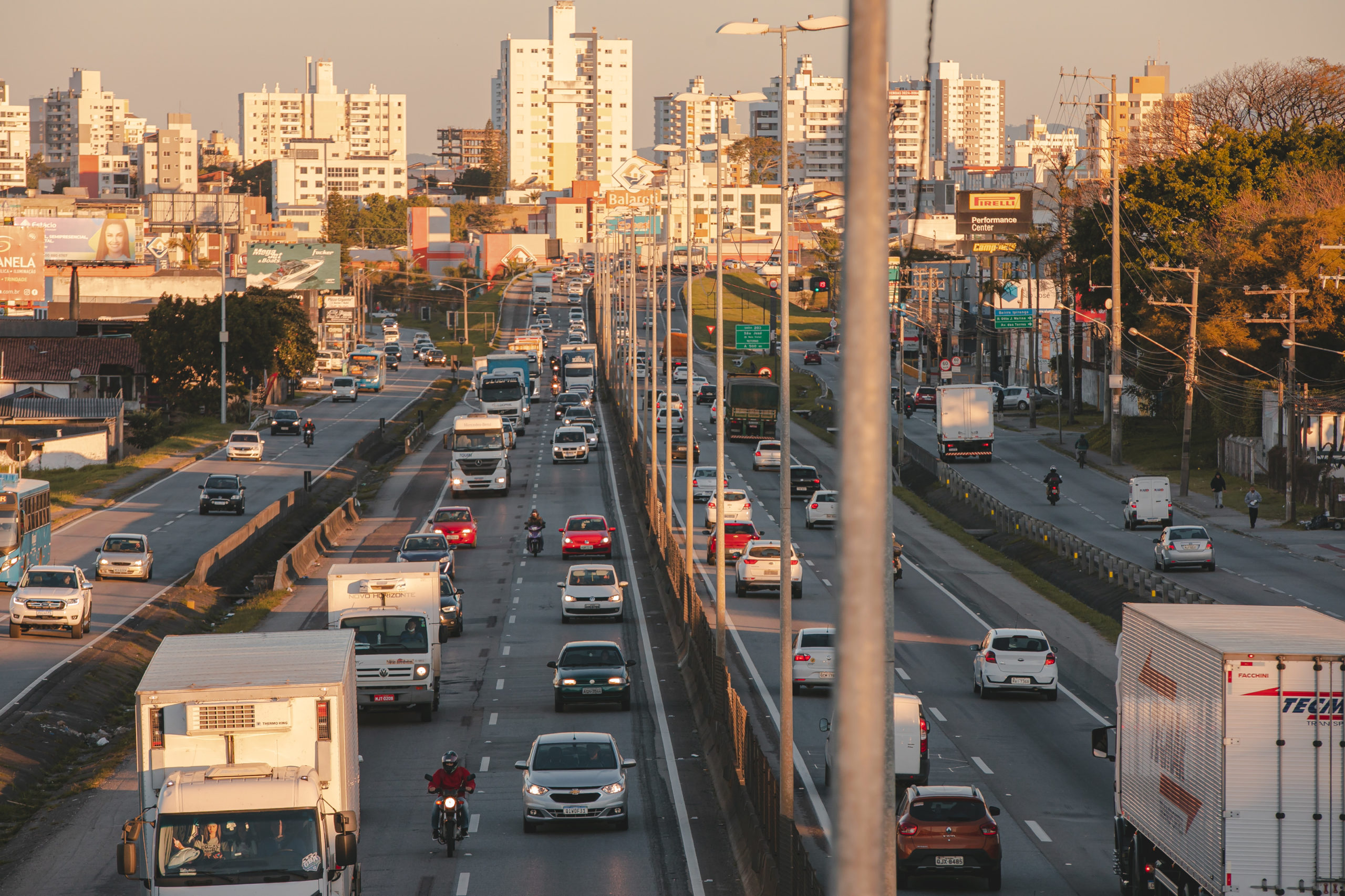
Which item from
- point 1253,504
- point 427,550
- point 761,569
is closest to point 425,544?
point 427,550

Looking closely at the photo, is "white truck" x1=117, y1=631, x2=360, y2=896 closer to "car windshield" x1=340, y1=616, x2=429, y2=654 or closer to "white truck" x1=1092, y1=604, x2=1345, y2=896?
"white truck" x1=1092, y1=604, x2=1345, y2=896

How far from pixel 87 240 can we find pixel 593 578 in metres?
102

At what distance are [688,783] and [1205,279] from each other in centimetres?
5705

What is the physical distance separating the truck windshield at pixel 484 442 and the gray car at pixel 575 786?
4701 cm

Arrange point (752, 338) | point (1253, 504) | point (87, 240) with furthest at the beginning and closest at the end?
point (87, 240), point (752, 338), point (1253, 504)

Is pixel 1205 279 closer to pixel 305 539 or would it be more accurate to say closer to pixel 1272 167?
pixel 1272 167

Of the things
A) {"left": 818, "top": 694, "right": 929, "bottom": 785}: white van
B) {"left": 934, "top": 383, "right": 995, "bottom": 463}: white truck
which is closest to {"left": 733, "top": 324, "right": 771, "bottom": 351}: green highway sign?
{"left": 934, "top": 383, "right": 995, "bottom": 463}: white truck

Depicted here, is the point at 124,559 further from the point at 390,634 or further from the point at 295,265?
the point at 295,265

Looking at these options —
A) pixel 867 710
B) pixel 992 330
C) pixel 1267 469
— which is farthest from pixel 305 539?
pixel 992 330

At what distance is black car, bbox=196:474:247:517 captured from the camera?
6562 cm

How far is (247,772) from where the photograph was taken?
1658 cm

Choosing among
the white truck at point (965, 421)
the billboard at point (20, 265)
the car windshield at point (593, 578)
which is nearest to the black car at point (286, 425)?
the billboard at point (20, 265)

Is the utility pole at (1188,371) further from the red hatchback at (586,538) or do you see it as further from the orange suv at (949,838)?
the orange suv at (949,838)

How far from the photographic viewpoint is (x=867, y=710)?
6129 millimetres
